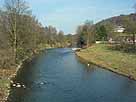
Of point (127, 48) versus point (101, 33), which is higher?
point (101, 33)

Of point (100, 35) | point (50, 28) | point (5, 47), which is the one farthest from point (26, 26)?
point (50, 28)

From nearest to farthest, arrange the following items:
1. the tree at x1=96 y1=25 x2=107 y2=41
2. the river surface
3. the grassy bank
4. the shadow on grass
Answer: the grassy bank < the river surface < the shadow on grass < the tree at x1=96 y1=25 x2=107 y2=41

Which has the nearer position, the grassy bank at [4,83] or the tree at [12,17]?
the grassy bank at [4,83]

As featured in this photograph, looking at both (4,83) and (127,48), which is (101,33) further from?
(4,83)

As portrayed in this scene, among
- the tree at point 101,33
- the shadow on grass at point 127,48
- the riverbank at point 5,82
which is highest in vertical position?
the tree at point 101,33

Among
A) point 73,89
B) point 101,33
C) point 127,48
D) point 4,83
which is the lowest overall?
point 73,89

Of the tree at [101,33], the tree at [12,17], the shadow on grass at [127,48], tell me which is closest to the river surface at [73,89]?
the tree at [12,17]

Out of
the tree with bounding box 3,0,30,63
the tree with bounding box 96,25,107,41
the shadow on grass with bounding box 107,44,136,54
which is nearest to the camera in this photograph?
the tree with bounding box 3,0,30,63

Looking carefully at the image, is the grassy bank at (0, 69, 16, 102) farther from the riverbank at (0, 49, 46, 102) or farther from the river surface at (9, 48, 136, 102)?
the river surface at (9, 48, 136, 102)

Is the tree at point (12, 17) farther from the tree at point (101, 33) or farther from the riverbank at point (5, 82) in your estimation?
the tree at point (101, 33)

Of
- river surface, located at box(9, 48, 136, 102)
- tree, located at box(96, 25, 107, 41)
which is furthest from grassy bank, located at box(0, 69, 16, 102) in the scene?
tree, located at box(96, 25, 107, 41)

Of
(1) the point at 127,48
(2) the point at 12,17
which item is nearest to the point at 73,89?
(2) the point at 12,17

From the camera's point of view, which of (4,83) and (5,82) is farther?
(5,82)

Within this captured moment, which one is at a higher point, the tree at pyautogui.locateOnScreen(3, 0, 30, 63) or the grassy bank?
the tree at pyautogui.locateOnScreen(3, 0, 30, 63)
